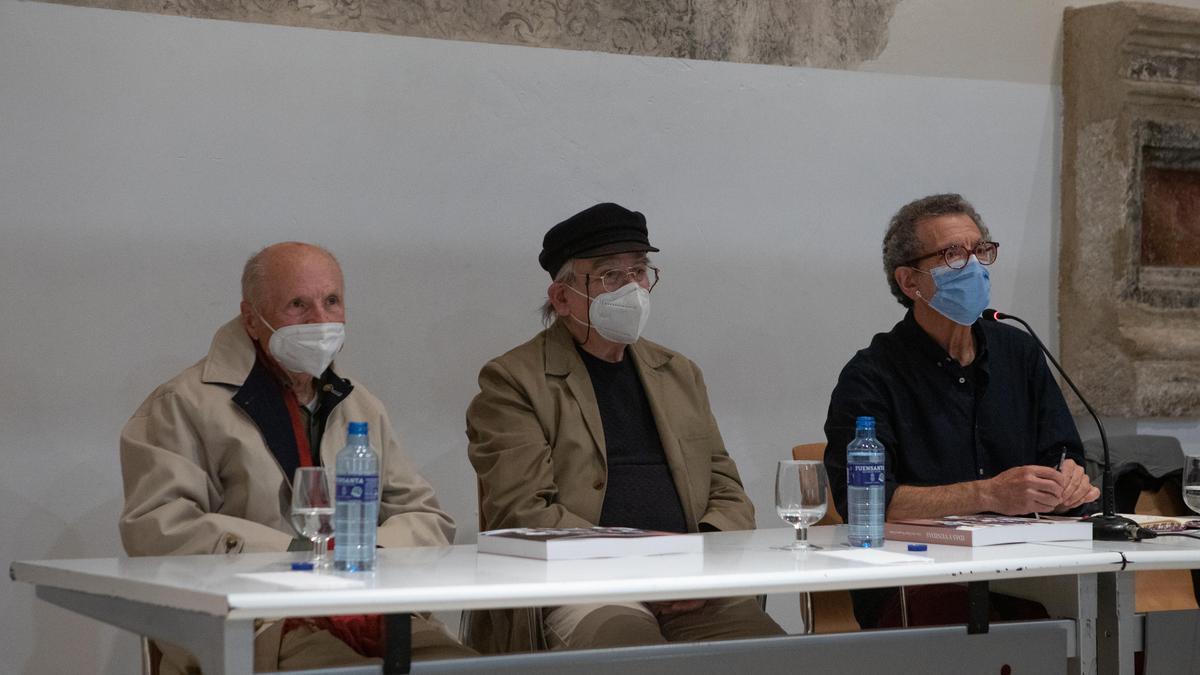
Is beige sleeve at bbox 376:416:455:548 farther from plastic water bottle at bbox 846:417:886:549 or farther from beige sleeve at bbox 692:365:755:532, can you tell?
plastic water bottle at bbox 846:417:886:549

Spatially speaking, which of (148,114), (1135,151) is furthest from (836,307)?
(148,114)

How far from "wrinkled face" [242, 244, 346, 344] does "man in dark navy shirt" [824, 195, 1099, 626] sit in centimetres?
125

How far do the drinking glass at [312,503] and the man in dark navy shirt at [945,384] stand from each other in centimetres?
148

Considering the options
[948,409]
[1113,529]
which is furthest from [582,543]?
[948,409]

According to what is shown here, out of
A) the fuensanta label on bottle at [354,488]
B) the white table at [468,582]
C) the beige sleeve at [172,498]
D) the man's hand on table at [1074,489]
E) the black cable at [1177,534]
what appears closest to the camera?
the white table at [468,582]

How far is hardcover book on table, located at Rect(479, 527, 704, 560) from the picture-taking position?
2.36 meters

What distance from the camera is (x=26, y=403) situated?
12.1ft

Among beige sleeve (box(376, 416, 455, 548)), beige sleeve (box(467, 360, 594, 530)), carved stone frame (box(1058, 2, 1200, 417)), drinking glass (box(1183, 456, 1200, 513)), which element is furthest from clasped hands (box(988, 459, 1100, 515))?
carved stone frame (box(1058, 2, 1200, 417))

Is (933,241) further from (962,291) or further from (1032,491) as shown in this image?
(1032,491)

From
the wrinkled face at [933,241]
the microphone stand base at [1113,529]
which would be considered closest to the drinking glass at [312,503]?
the microphone stand base at [1113,529]

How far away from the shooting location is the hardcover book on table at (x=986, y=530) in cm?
267

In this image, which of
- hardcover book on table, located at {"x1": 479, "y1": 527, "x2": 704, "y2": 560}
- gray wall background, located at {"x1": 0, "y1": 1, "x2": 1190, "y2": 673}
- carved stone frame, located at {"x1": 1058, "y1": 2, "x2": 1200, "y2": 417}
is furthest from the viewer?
carved stone frame, located at {"x1": 1058, "y1": 2, "x2": 1200, "y2": 417}

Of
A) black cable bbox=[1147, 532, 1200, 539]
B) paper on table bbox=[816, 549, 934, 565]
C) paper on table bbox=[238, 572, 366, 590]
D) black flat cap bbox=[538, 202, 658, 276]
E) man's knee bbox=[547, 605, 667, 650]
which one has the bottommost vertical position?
man's knee bbox=[547, 605, 667, 650]

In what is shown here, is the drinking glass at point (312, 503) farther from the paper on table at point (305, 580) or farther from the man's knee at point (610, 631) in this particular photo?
the man's knee at point (610, 631)
